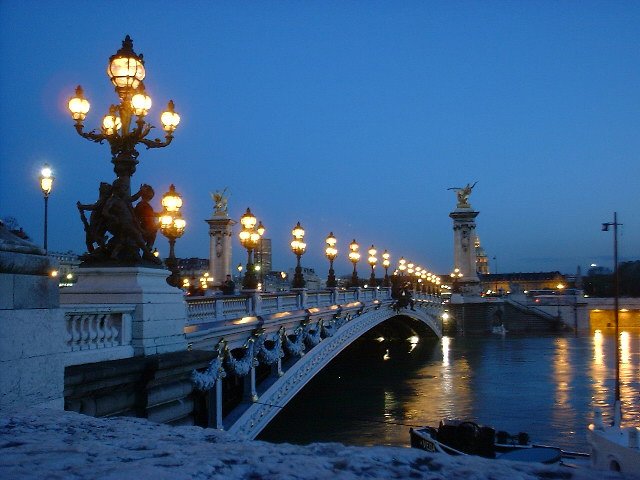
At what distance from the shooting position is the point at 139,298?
34.0 feet

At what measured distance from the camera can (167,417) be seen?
10.6 meters

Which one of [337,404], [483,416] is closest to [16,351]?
[483,416]

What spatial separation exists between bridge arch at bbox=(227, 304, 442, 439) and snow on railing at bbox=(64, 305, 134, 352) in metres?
2.16

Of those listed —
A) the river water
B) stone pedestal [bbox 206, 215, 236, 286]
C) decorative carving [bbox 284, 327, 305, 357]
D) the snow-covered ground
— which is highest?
stone pedestal [bbox 206, 215, 236, 286]

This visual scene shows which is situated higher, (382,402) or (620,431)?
(620,431)

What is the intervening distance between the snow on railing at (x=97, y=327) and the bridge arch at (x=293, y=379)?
2161mm

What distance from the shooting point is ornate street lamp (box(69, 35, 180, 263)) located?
11.0m

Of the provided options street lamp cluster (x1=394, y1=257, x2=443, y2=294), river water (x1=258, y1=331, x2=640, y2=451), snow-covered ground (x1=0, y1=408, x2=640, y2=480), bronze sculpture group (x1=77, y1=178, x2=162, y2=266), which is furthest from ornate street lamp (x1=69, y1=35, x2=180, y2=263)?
street lamp cluster (x1=394, y1=257, x2=443, y2=294)

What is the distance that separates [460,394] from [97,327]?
28454 millimetres

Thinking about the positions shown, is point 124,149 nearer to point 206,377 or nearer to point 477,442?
point 206,377

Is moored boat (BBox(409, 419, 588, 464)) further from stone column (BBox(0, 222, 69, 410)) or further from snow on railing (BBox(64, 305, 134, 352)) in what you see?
stone column (BBox(0, 222, 69, 410))

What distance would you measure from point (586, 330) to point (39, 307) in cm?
8208

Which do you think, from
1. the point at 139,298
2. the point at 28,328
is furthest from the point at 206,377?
the point at 28,328

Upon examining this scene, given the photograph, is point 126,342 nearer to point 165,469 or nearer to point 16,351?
point 16,351
